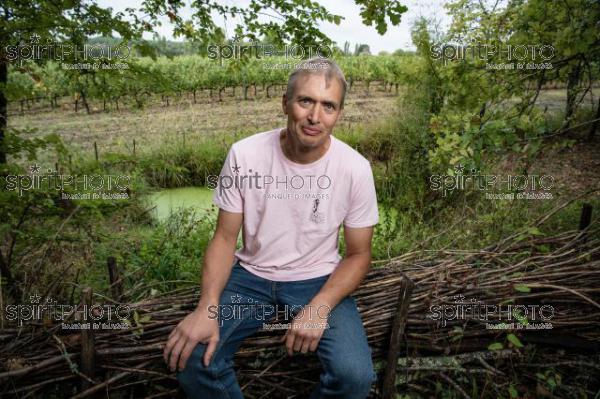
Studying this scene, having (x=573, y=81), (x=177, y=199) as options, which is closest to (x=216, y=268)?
(x=177, y=199)

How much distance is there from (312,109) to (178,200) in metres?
5.59

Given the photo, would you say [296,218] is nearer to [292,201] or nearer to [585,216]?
[292,201]

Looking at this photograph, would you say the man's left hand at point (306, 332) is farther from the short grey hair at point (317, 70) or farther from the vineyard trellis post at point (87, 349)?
the short grey hair at point (317, 70)

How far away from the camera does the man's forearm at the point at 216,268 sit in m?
1.85

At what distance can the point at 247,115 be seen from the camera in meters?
14.3

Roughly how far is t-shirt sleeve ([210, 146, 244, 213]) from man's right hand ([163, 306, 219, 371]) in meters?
0.54

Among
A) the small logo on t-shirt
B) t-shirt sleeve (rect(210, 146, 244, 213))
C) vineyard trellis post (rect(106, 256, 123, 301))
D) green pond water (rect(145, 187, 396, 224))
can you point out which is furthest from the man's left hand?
green pond water (rect(145, 187, 396, 224))

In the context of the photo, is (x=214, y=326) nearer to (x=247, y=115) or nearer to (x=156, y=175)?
(x=156, y=175)

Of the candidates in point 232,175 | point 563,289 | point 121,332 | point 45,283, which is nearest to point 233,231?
point 232,175

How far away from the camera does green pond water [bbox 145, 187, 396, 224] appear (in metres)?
6.46

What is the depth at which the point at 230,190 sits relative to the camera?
1.96 meters

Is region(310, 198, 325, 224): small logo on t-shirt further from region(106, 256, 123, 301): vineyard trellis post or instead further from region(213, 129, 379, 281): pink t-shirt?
region(106, 256, 123, 301): vineyard trellis post

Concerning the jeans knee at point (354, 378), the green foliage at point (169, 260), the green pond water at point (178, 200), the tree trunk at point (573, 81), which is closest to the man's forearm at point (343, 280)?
the jeans knee at point (354, 378)

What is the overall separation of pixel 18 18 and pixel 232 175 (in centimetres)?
210
